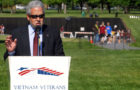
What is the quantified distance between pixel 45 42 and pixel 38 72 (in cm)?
58

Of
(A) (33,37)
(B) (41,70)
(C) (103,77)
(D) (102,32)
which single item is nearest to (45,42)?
(A) (33,37)

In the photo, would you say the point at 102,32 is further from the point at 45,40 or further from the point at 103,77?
the point at 45,40

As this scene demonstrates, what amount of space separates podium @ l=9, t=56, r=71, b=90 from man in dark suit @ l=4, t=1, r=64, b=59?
423 mm

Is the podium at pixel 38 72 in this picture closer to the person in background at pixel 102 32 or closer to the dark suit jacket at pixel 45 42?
the dark suit jacket at pixel 45 42

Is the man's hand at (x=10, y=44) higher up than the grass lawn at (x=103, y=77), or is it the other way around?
the man's hand at (x=10, y=44)

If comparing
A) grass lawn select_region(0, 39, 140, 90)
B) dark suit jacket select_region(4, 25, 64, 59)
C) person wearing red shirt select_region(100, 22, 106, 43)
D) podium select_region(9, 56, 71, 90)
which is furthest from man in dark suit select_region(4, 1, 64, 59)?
person wearing red shirt select_region(100, 22, 106, 43)

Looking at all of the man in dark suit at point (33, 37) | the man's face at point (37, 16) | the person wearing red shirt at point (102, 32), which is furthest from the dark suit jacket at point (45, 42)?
the person wearing red shirt at point (102, 32)

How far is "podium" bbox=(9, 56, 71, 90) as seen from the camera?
199 inches

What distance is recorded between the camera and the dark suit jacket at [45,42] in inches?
219

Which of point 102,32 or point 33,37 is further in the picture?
point 102,32

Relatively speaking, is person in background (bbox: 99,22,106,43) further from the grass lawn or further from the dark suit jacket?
the dark suit jacket

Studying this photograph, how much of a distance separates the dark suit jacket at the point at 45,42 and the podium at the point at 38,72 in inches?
19.7

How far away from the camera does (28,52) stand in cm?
558

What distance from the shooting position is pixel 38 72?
16.7 ft
